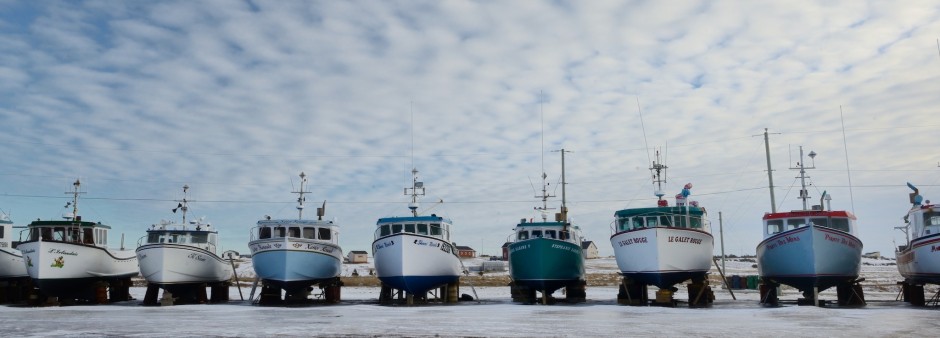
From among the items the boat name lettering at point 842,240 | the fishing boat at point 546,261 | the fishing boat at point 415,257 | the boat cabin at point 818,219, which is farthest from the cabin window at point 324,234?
the boat name lettering at point 842,240

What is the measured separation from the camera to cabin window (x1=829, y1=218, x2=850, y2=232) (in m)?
31.0

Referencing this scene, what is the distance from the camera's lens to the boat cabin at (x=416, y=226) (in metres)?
33.0

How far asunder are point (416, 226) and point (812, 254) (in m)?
17.6

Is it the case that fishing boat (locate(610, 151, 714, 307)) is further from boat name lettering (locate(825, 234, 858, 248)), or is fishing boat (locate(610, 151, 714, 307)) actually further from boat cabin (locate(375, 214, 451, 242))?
boat cabin (locate(375, 214, 451, 242))

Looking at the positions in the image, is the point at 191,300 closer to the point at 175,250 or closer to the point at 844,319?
the point at 175,250

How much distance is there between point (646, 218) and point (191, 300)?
2303 centimetres

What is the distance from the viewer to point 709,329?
17.3 meters

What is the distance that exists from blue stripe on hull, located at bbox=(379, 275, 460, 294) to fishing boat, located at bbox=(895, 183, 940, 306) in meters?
20.7

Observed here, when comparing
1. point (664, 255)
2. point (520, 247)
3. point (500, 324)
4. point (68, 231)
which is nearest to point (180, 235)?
point (68, 231)

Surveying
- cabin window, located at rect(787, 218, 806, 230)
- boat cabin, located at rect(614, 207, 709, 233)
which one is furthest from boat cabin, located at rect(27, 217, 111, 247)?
cabin window, located at rect(787, 218, 806, 230)

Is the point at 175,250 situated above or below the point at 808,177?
below

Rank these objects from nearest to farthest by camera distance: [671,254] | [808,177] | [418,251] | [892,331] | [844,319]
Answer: [892,331]
[844,319]
[671,254]
[418,251]
[808,177]

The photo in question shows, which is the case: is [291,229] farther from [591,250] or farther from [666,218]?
[591,250]

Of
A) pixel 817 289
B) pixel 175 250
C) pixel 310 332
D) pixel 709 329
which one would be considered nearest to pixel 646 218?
pixel 817 289
